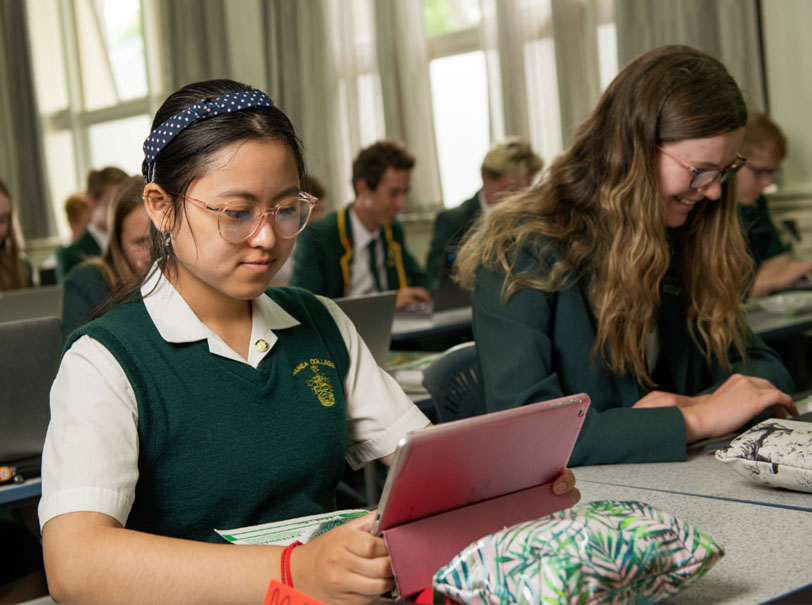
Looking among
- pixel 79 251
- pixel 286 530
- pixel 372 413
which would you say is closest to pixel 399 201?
pixel 79 251

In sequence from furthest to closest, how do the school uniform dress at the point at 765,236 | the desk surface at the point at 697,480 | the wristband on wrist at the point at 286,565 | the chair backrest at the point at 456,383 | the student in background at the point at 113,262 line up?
the school uniform dress at the point at 765,236
the student in background at the point at 113,262
the chair backrest at the point at 456,383
the desk surface at the point at 697,480
the wristband on wrist at the point at 286,565

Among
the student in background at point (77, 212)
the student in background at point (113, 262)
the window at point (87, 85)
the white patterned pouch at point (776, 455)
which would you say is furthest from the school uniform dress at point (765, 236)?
the window at point (87, 85)

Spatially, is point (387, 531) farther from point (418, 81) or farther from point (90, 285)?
point (418, 81)

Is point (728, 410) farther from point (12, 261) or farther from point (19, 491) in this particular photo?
point (12, 261)

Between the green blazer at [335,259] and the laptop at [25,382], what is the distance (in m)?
2.25

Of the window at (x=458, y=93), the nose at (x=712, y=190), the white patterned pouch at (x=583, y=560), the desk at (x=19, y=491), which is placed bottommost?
the desk at (x=19, y=491)

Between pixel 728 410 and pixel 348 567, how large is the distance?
0.91m

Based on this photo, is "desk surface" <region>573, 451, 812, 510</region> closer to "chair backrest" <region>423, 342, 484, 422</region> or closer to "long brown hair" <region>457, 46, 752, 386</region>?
"long brown hair" <region>457, 46, 752, 386</region>

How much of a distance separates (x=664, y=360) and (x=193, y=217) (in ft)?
3.54

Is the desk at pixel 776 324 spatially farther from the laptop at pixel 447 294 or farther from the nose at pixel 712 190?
the nose at pixel 712 190

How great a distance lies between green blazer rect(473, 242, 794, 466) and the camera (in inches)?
63.5

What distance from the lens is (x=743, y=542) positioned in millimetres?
1171

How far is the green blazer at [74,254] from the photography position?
15.9 ft

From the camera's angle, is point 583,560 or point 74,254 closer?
point 583,560
